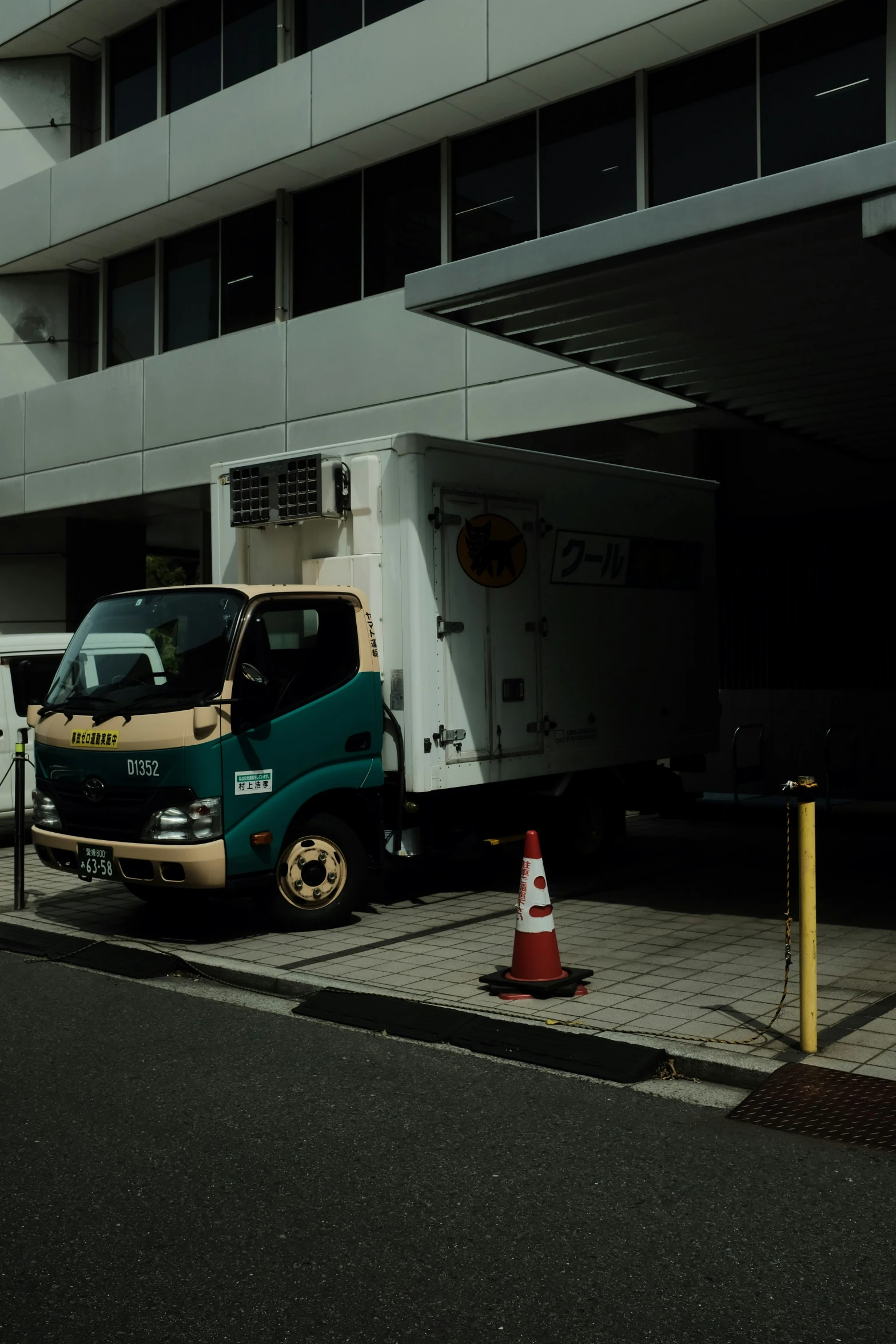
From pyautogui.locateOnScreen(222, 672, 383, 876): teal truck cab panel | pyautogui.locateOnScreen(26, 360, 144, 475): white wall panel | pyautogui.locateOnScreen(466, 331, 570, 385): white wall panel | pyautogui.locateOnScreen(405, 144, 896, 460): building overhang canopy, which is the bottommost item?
pyautogui.locateOnScreen(222, 672, 383, 876): teal truck cab panel

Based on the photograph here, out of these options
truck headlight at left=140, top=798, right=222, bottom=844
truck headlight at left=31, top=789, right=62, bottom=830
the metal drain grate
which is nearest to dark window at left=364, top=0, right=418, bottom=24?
truck headlight at left=31, top=789, right=62, bottom=830

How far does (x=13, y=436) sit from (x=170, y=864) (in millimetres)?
15311

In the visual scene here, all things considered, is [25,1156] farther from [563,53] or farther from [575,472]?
[563,53]

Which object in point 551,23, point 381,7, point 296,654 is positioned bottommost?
point 296,654

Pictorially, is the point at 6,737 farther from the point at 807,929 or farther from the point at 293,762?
the point at 807,929

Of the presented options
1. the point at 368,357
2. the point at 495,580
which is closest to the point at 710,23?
the point at 368,357

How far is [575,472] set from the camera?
1078 centimetres

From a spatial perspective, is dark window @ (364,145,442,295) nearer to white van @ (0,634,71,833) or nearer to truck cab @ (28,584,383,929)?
white van @ (0,634,71,833)

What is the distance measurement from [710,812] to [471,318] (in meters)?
7.29

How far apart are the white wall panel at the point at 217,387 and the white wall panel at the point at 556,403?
141 inches

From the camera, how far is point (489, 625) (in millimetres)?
9977

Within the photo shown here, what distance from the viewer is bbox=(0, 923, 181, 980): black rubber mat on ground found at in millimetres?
7980

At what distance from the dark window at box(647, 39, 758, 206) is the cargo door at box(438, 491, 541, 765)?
4873mm

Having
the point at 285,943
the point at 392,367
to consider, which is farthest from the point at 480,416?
the point at 285,943
